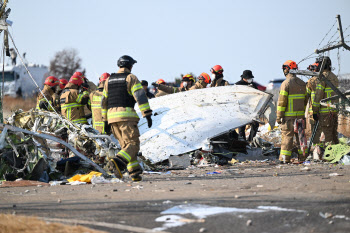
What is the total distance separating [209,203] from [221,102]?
7445 mm

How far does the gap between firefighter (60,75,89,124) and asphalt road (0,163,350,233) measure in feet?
16.2

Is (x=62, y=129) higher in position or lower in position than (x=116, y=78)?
lower

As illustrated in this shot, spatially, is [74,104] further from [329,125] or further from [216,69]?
[329,125]

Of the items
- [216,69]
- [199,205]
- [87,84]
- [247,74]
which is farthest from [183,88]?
[199,205]

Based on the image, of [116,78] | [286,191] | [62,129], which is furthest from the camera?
[62,129]

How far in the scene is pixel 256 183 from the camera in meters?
7.32

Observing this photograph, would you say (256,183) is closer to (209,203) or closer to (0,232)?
(209,203)

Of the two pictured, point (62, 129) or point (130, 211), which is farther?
point (62, 129)

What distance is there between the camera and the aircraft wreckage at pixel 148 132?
883 cm

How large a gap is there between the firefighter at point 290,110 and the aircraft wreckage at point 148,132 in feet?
3.54

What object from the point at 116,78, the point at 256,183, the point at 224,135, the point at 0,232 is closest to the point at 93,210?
the point at 0,232

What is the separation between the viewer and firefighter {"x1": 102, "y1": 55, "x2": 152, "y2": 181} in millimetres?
8539

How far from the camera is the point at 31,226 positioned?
469 cm

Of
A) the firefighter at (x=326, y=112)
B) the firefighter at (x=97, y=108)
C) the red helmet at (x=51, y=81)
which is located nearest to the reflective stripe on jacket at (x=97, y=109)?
the firefighter at (x=97, y=108)
